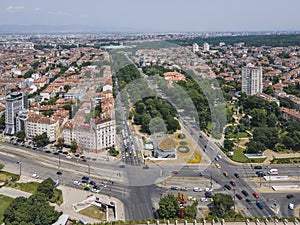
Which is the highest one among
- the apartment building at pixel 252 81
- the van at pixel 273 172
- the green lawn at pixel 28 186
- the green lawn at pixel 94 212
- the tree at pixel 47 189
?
the apartment building at pixel 252 81

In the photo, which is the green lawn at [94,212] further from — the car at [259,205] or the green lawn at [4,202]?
the car at [259,205]

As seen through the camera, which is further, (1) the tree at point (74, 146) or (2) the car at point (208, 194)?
(1) the tree at point (74, 146)

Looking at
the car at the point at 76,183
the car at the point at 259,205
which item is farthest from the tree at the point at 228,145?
the car at the point at 76,183

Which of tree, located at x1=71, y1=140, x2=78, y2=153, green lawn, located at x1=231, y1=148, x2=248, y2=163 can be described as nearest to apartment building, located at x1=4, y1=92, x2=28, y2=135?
tree, located at x1=71, y1=140, x2=78, y2=153

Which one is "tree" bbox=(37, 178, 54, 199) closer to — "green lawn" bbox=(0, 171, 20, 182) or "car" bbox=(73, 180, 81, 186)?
"car" bbox=(73, 180, 81, 186)

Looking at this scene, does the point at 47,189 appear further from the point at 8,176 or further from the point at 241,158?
the point at 241,158

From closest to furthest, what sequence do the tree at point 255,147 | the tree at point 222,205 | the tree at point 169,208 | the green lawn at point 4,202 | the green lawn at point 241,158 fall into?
the tree at point 169,208 → the tree at point 222,205 → the green lawn at point 4,202 → the green lawn at point 241,158 → the tree at point 255,147

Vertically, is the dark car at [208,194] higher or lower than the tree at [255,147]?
lower
